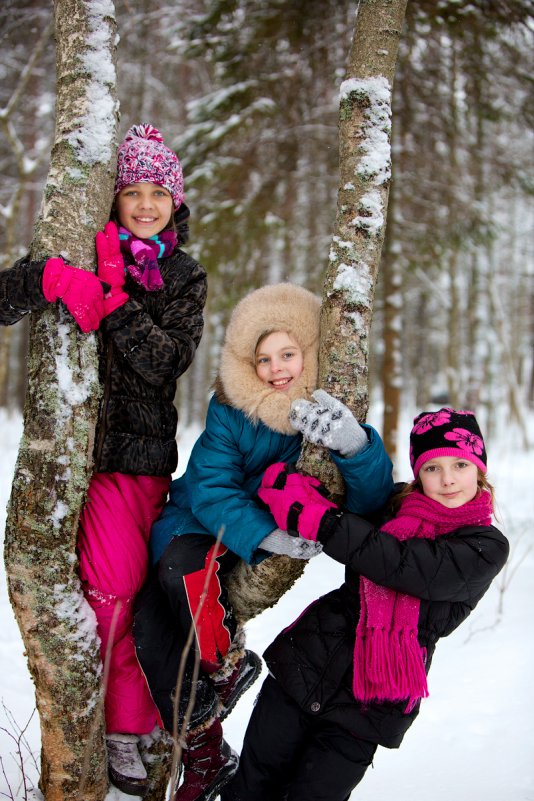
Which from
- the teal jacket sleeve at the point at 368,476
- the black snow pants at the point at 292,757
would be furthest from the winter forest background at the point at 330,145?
the teal jacket sleeve at the point at 368,476

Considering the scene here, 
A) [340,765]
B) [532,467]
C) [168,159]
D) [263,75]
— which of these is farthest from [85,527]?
[532,467]

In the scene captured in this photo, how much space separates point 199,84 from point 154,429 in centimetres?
1133

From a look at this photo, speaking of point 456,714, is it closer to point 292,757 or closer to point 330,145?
point 292,757

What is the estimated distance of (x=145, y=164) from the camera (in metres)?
2.31

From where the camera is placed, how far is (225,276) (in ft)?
23.0

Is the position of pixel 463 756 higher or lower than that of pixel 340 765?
lower

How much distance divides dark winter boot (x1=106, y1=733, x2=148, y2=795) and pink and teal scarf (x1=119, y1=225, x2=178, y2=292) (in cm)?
176

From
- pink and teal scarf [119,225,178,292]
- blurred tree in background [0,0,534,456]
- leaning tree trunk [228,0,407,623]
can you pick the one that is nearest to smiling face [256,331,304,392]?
leaning tree trunk [228,0,407,623]

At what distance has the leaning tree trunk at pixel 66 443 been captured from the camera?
1997 millimetres

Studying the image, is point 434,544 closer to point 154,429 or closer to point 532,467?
point 154,429

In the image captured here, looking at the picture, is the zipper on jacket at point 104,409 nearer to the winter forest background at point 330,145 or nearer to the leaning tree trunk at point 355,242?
the leaning tree trunk at point 355,242

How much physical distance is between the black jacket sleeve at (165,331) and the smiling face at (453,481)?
0.97m

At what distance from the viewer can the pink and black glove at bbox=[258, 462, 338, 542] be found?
5.94 feet

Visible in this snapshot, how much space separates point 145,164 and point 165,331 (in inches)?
28.3
